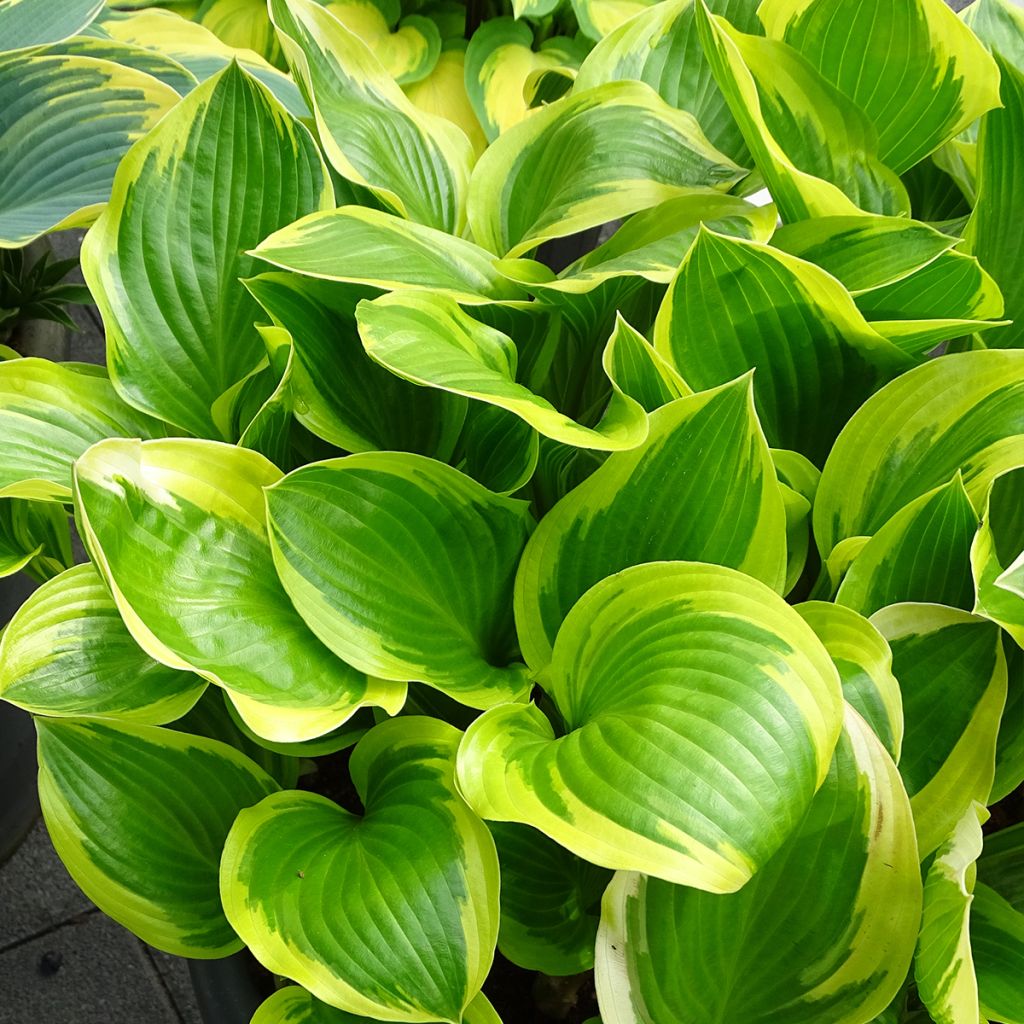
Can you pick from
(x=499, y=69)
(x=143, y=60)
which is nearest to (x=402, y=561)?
(x=143, y=60)

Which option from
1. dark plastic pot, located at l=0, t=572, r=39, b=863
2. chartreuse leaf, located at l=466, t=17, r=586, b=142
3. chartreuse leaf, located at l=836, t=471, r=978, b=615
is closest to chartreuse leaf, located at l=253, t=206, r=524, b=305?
chartreuse leaf, located at l=836, t=471, r=978, b=615

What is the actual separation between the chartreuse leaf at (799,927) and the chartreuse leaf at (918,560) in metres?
0.11

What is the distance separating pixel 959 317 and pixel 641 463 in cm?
21

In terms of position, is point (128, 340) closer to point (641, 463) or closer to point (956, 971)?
point (641, 463)

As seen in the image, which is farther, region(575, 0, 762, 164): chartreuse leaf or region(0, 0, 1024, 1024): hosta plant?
region(575, 0, 762, 164): chartreuse leaf

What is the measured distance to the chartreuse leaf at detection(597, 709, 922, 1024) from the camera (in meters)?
0.42

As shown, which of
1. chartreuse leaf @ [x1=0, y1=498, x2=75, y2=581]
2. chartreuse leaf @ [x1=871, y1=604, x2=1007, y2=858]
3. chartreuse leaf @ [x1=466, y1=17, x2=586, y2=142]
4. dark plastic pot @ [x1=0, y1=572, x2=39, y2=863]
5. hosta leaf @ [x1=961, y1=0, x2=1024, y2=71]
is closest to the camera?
chartreuse leaf @ [x1=871, y1=604, x2=1007, y2=858]

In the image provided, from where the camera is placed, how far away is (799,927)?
43 centimetres

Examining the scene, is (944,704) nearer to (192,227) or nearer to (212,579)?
(212,579)

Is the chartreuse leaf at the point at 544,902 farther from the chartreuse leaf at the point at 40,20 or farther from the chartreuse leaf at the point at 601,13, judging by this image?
the chartreuse leaf at the point at 601,13

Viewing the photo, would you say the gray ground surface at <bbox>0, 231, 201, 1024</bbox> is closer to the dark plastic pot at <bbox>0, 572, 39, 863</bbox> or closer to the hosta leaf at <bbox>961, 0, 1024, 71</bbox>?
the dark plastic pot at <bbox>0, 572, 39, 863</bbox>

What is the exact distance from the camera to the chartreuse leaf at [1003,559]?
42 cm

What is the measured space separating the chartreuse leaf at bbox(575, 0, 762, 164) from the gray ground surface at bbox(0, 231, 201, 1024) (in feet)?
2.74

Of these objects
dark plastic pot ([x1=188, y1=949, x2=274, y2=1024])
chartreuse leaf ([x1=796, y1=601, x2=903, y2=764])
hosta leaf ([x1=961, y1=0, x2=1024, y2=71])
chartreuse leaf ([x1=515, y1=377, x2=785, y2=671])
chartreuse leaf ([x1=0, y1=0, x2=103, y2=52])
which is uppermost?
hosta leaf ([x1=961, y1=0, x2=1024, y2=71])
